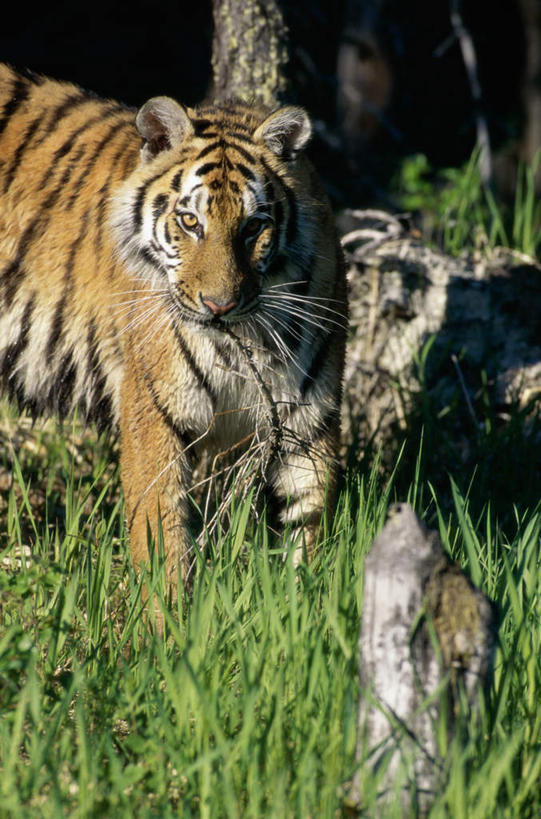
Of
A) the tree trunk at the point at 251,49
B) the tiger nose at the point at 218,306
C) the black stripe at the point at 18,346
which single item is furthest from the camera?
the tree trunk at the point at 251,49

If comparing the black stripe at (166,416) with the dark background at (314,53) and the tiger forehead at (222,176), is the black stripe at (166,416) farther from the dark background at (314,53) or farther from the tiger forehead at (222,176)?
the dark background at (314,53)

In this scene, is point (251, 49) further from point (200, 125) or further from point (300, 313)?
point (300, 313)

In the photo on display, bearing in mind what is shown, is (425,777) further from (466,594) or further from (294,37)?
(294,37)

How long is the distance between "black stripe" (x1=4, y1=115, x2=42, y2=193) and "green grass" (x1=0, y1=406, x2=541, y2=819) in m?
1.49

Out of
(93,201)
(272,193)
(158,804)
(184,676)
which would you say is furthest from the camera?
(93,201)

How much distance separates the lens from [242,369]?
323 centimetres

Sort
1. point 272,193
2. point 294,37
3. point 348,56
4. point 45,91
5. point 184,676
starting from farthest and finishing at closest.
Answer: point 348,56 < point 294,37 < point 45,91 < point 272,193 < point 184,676

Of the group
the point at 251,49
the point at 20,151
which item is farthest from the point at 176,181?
the point at 251,49

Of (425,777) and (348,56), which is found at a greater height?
(348,56)

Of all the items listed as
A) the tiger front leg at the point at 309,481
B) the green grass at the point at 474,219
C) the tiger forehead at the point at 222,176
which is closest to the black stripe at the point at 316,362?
the tiger front leg at the point at 309,481

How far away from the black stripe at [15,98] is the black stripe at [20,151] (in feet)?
0.28

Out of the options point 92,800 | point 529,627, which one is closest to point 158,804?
point 92,800

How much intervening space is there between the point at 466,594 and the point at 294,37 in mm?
3090

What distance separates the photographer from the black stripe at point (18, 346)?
12.3 feet
